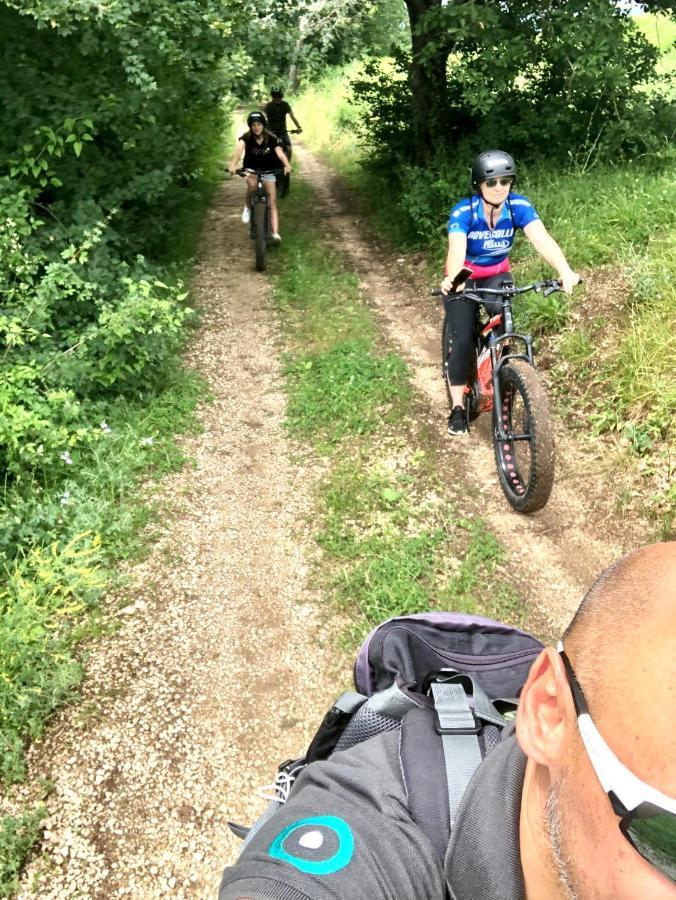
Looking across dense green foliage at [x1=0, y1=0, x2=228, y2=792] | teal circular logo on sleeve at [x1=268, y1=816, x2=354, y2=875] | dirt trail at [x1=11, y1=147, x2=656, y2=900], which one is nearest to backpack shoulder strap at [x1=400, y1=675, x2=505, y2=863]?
teal circular logo on sleeve at [x1=268, y1=816, x2=354, y2=875]

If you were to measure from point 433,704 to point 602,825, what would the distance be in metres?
0.43

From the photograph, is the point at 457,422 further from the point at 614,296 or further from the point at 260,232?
the point at 260,232

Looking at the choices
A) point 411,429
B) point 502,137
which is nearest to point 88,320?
point 411,429

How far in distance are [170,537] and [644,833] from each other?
403 cm

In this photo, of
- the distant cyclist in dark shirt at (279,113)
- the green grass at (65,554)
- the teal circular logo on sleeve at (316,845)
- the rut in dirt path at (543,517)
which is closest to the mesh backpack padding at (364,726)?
the teal circular logo on sleeve at (316,845)

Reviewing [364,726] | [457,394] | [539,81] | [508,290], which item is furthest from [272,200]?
[364,726]

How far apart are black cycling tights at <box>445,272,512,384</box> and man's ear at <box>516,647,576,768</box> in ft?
13.0

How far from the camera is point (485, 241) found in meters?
4.79

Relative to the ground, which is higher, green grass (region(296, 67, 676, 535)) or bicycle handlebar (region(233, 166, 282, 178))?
bicycle handlebar (region(233, 166, 282, 178))

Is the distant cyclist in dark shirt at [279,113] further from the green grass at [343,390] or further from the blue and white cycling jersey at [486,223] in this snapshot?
the blue and white cycling jersey at [486,223]

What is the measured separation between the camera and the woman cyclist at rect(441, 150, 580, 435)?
438cm

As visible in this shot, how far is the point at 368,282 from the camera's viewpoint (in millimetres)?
8836

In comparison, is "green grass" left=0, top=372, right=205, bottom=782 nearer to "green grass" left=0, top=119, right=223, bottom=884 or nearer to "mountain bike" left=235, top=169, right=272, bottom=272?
"green grass" left=0, top=119, right=223, bottom=884

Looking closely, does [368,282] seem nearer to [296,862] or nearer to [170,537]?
[170,537]
